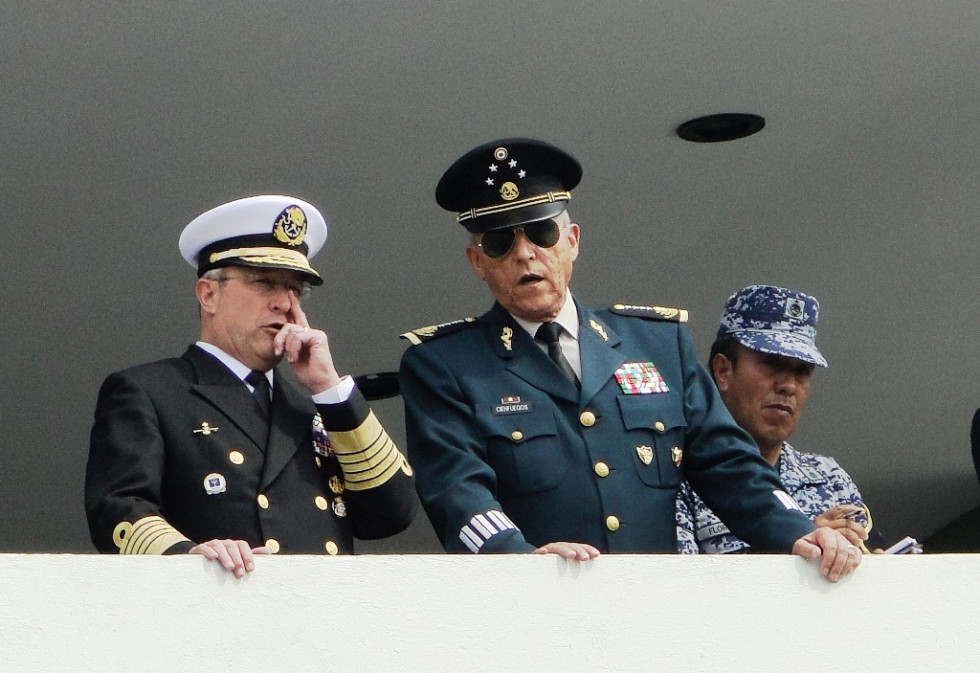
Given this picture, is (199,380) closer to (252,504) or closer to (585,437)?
(252,504)

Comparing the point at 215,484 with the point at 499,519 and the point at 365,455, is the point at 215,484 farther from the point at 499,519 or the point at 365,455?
the point at 499,519

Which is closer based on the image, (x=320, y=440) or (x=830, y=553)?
(x=830, y=553)

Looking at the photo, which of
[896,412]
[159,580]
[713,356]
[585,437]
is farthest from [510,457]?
[896,412]

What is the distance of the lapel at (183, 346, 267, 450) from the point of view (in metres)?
3.74

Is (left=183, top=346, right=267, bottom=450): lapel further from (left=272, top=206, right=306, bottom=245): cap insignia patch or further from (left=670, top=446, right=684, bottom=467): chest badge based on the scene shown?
(left=670, top=446, right=684, bottom=467): chest badge

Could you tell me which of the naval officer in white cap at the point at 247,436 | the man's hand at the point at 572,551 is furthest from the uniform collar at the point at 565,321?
the man's hand at the point at 572,551

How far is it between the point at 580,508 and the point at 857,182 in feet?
8.54

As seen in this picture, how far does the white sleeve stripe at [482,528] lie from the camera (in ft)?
11.2

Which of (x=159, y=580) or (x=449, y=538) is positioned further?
(x=449, y=538)

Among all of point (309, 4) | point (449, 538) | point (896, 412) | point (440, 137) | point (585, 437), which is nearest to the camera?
point (449, 538)

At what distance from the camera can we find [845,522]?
399cm

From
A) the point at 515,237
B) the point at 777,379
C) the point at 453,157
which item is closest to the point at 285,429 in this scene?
the point at 515,237

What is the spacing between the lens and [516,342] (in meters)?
3.85

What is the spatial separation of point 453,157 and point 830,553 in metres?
2.58
